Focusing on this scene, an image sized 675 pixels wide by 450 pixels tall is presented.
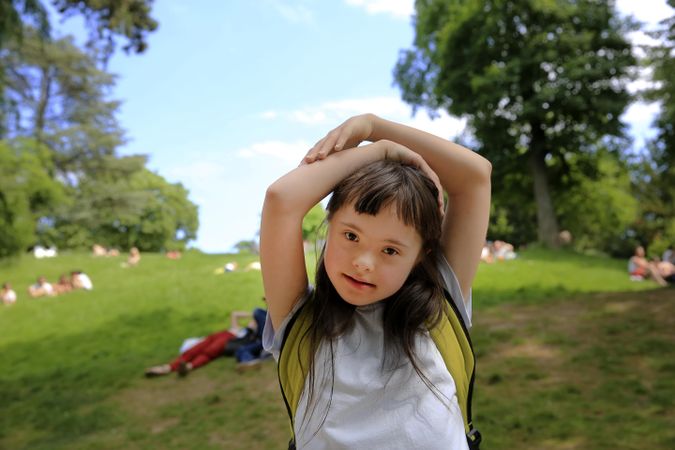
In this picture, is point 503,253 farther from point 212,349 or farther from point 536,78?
point 212,349

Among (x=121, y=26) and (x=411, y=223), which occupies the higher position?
(x=121, y=26)

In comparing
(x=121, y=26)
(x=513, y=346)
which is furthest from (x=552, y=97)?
(x=121, y=26)

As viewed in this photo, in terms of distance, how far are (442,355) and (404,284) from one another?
0.18 metres

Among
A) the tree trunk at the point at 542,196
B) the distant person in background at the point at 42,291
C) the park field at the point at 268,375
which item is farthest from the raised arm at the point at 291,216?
the tree trunk at the point at 542,196

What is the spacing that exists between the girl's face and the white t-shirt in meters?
0.11

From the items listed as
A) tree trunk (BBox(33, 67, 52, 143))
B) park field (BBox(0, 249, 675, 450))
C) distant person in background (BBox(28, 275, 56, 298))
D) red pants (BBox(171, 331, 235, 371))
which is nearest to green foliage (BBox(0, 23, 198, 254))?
tree trunk (BBox(33, 67, 52, 143))

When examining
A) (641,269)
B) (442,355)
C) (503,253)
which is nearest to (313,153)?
(442,355)

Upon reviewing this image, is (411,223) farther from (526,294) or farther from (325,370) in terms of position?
(526,294)

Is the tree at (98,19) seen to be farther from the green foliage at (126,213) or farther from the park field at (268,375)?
the green foliage at (126,213)

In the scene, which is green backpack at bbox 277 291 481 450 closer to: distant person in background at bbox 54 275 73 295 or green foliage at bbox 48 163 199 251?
distant person in background at bbox 54 275 73 295

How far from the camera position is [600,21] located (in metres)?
17.3

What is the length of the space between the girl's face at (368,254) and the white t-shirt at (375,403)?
113mm

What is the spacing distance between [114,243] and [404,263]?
39.9 metres

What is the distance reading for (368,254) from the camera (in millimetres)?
1265
